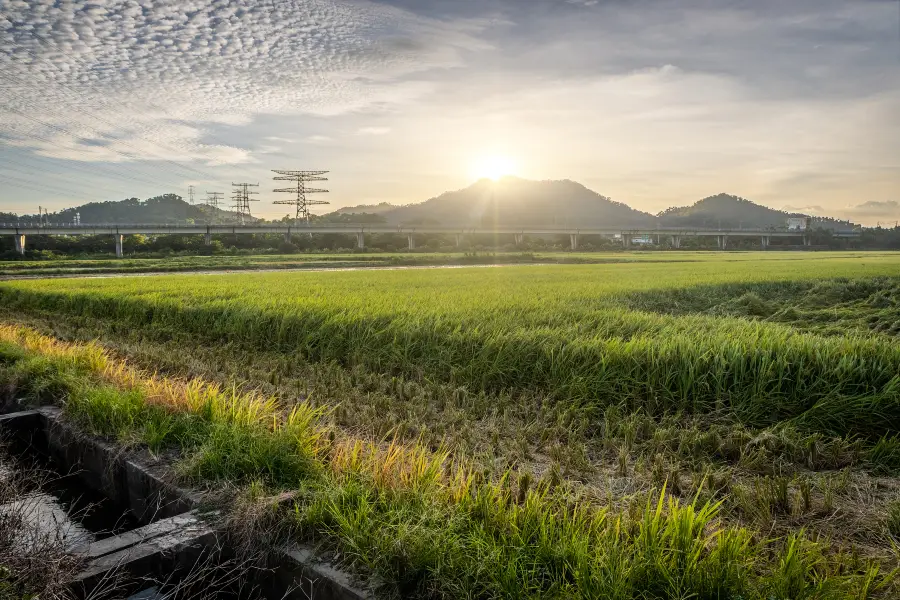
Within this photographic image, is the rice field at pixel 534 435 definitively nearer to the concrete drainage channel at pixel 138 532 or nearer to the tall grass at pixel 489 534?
the tall grass at pixel 489 534

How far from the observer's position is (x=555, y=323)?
8.23 m

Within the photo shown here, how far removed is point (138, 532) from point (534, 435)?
121 inches

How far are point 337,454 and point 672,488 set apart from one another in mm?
2387

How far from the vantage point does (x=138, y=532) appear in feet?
10.9

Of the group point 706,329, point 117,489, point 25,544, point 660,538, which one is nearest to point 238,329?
point 117,489

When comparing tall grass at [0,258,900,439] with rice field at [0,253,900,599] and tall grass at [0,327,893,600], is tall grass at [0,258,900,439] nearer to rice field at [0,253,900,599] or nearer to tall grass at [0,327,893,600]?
rice field at [0,253,900,599]

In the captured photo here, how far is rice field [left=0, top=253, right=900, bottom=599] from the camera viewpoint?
2.62 metres

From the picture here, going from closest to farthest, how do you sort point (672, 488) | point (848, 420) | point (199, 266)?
point (672, 488), point (848, 420), point (199, 266)

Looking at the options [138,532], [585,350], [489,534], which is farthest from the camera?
[585,350]

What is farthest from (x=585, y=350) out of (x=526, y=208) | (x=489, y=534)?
(x=526, y=208)

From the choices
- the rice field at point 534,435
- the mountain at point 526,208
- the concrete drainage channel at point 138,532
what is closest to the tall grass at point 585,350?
the rice field at point 534,435

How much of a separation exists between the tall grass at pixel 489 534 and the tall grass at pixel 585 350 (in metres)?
2.01

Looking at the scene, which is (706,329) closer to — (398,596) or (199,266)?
(398,596)

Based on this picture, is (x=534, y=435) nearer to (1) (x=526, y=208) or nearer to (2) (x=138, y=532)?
(2) (x=138, y=532)
